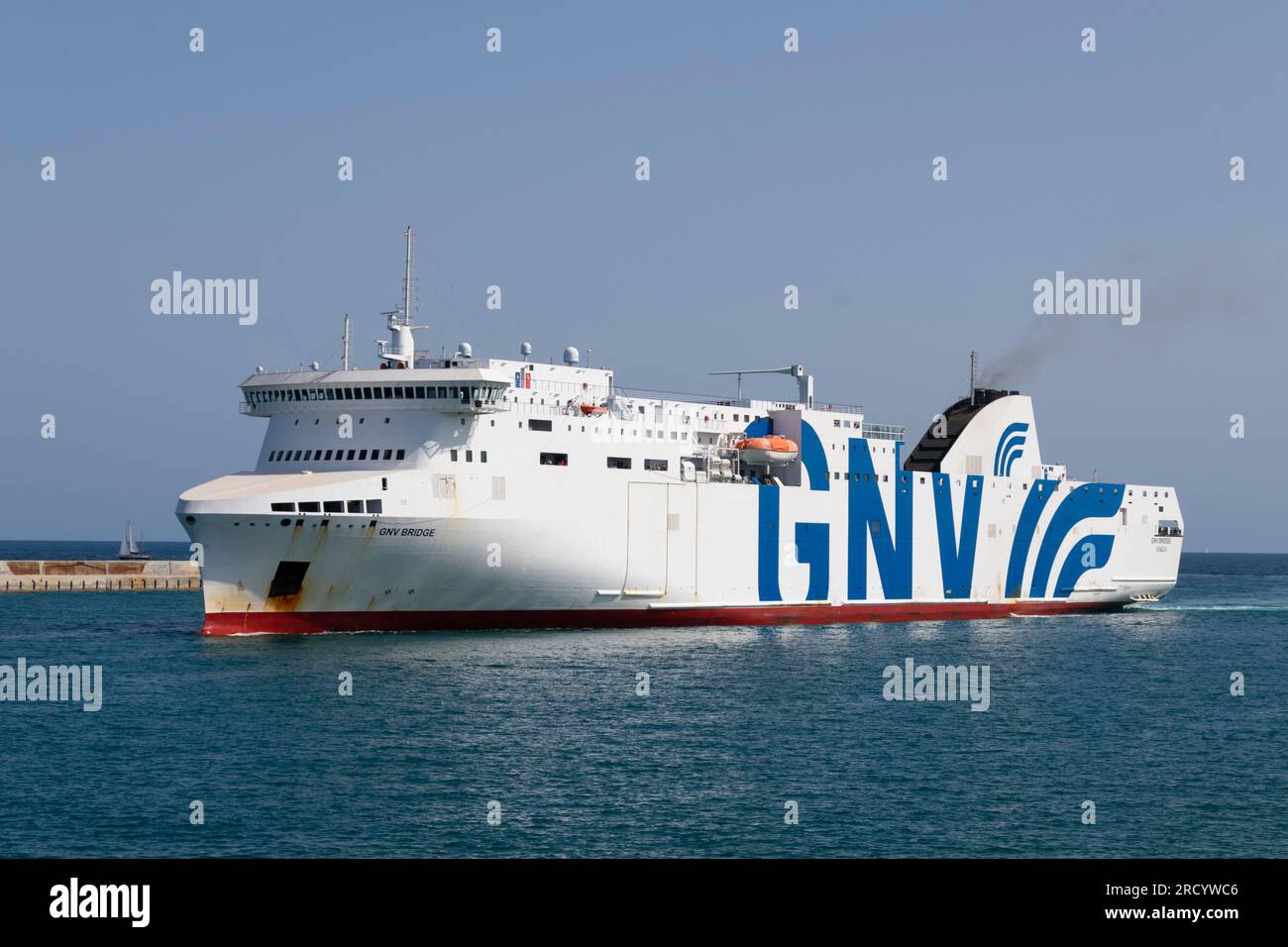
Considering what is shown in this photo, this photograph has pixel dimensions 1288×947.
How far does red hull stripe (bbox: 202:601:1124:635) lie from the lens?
37281 mm

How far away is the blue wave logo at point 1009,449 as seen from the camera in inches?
2243

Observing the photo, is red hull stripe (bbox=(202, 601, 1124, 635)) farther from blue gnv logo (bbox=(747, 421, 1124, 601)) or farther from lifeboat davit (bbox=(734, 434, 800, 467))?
lifeboat davit (bbox=(734, 434, 800, 467))

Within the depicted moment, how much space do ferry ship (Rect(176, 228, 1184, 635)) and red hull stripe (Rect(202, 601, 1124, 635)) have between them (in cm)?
6

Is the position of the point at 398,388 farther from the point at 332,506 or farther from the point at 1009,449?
the point at 1009,449

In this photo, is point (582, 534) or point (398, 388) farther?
point (582, 534)

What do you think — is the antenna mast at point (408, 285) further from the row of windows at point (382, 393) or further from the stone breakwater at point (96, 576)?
the stone breakwater at point (96, 576)

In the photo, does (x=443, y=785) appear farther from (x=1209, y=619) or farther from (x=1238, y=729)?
(x=1209, y=619)

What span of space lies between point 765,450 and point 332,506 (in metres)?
16.7

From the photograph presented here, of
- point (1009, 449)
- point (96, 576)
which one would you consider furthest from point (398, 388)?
point (96, 576)

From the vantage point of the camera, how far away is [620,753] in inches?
936

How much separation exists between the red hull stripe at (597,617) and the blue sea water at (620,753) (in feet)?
1.96

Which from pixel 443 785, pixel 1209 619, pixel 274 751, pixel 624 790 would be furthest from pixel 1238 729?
pixel 1209 619

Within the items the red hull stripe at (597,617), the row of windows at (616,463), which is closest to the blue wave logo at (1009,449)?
the red hull stripe at (597,617)

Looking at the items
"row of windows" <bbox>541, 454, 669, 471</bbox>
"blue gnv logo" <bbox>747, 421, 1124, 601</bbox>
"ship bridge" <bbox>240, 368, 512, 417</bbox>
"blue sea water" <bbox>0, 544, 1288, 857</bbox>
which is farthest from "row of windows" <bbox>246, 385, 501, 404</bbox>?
"blue gnv logo" <bbox>747, 421, 1124, 601</bbox>
